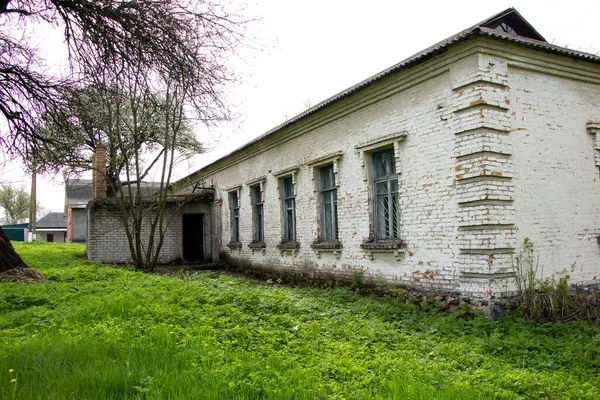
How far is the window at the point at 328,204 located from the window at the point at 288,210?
5.02ft

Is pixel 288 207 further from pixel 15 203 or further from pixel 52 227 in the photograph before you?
pixel 15 203

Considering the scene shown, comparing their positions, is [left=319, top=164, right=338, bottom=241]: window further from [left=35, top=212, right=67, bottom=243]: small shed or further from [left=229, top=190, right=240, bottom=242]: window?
[left=35, top=212, right=67, bottom=243]: small shed

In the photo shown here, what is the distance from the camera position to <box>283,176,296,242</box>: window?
1232 cm

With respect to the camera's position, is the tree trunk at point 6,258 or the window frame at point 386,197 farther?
the tree trunk at point 6,258

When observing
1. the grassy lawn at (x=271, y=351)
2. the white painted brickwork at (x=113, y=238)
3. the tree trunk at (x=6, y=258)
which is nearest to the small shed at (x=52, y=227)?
the white painted brickwork at (x=113, y=238)

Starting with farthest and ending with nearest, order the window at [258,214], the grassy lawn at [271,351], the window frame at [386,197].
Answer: the window at [258,214] → the window frame at [386,197] → the grassy lawn at [271,351]

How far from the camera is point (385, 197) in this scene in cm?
876

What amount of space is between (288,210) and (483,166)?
22.5 ft

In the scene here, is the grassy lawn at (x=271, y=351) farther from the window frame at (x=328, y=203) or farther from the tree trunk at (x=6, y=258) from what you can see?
the window frame at (x=328, y=203)

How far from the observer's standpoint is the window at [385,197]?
8.50 meters

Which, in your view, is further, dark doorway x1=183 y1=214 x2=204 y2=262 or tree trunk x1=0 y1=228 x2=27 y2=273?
dark doorway x1=183 y1=214 x2=204 y2=262

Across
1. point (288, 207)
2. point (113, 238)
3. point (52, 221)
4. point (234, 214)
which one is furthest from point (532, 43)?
point (52, 221)

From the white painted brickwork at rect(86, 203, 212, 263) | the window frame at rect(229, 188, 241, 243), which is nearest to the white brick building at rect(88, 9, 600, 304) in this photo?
the window frame at rect(229, 188, 241, 243)

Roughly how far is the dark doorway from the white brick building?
11216 millimetres
